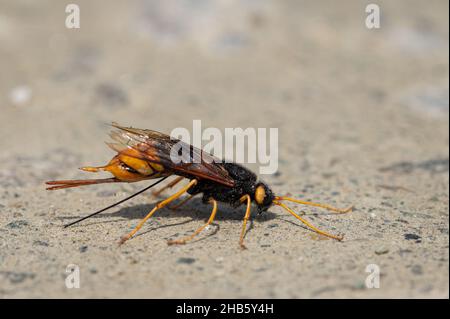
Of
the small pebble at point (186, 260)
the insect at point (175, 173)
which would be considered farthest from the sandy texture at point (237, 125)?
the insect at point (175, 173)

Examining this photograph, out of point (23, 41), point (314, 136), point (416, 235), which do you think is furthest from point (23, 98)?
point (416, 235)

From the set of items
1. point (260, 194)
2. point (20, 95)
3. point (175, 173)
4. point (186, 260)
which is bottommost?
point (186, 260)

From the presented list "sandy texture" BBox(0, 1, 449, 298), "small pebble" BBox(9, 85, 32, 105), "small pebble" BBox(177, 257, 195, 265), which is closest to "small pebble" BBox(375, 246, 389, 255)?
"sandy texture" BBox(0, 1, 449, 298)

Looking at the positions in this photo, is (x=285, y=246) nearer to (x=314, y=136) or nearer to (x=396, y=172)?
(x=396, y=172)

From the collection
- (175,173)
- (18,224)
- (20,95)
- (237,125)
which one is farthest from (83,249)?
(20,95)

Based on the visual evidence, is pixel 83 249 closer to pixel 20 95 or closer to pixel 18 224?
pixel 18 224

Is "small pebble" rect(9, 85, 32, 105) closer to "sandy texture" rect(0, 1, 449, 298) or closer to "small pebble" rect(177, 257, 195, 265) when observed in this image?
"sandy texture" rect(0, 1, 449, 298)
